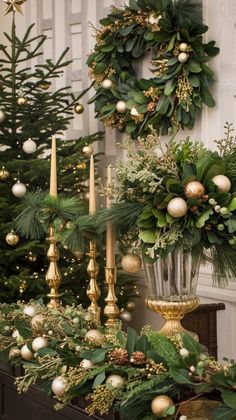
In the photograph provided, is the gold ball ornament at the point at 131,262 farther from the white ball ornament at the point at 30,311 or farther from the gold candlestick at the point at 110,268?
the white ball ornament at the point at 30,311

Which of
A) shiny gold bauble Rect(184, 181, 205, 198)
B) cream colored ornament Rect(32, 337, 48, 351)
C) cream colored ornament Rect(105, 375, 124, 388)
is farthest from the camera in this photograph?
cream colored ornament Rect(32, 337, 48, 351)

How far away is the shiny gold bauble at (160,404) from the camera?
146 centimetres

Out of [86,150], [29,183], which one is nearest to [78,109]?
[86,150]

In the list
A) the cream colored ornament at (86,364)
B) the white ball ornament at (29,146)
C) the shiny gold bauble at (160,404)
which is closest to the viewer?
the shiny gold bauble at (160,404)

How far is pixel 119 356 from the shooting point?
166cm

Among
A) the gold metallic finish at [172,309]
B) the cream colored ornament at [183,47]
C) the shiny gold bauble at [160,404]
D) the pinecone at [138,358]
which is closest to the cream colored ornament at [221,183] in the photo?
the gold metallic finish at [172,309]

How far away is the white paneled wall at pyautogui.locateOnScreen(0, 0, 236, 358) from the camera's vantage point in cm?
364

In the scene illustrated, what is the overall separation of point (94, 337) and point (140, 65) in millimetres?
2487

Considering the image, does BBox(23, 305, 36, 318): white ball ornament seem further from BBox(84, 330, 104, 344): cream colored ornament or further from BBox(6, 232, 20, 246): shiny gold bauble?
BBox(6, 232, 20, 246): shiny gold bauble

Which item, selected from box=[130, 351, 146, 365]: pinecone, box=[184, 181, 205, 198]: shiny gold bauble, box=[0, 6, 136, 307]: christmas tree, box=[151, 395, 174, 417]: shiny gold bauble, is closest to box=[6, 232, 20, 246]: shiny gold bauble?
box=[0, 6, 136, 307]: christmas tree

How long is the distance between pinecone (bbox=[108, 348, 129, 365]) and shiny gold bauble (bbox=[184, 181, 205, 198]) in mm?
371

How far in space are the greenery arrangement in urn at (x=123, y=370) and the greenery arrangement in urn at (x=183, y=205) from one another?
8.2 inches

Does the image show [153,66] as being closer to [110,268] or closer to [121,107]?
[121,107]

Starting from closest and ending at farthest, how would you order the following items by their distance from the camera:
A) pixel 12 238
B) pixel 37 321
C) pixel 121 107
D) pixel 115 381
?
pixel 115 381, pixel 37 321, pixel 12 238, pixel 121 107
